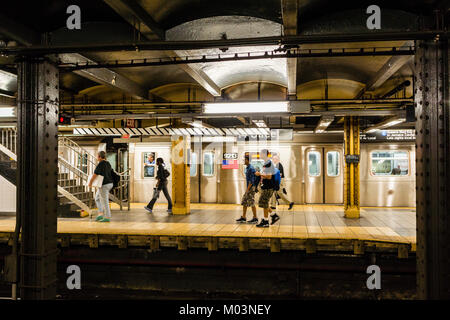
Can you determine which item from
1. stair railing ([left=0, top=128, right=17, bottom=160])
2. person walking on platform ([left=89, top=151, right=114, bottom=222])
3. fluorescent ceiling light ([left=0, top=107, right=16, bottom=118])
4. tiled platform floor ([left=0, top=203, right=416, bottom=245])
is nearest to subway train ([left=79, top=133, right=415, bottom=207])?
tiled platform floor ([left=0, top=203, right=416, bottom=245])

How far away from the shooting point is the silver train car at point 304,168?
39.5ft

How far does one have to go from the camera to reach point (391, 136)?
11.8 m

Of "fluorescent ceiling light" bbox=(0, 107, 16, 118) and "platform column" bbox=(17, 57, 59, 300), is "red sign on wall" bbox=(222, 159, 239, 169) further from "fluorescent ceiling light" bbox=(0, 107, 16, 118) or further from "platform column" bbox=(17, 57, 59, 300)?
"platform column" bbox=(17, 57, 59, 300)

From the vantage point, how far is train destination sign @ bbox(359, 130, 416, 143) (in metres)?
11.8

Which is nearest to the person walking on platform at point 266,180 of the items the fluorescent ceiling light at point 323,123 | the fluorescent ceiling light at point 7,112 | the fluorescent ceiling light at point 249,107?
the fluorescent ceiling light at point 249,107

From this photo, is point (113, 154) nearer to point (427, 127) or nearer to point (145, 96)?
point (145, 96)

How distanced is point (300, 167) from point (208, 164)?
3.36 meters

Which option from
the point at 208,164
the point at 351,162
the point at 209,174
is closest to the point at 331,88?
the point at 351,162

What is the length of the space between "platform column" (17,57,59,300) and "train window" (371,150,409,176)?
1093cm

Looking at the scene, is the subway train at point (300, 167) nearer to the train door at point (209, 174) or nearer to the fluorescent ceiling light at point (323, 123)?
the train door at point (209, 174)

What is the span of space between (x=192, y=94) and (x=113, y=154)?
552 cm

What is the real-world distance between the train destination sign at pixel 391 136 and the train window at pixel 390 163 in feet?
1.60

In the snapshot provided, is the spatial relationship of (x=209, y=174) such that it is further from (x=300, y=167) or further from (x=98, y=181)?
(x=98, y=181)

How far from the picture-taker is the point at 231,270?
736 centimetres
